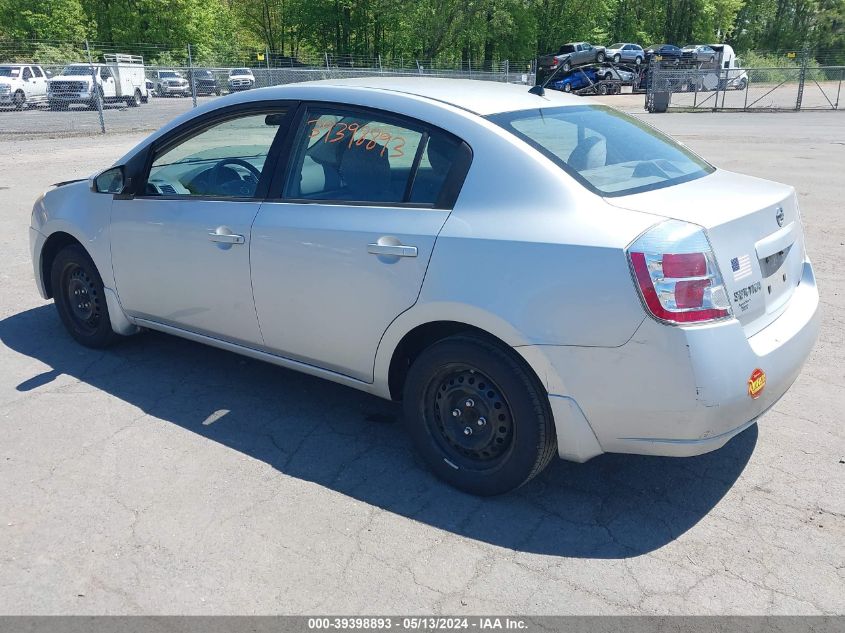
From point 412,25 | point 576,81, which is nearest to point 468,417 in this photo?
point 576,81

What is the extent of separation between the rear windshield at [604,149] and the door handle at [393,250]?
70 centimetres

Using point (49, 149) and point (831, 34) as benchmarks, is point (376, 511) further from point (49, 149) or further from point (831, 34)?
point (831, 34)

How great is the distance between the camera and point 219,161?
4.50m

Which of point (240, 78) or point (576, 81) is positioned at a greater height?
point (240, 78)

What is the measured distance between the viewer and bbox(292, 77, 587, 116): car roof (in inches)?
139

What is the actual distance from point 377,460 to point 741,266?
190cm

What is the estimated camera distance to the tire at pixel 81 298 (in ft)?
16.1

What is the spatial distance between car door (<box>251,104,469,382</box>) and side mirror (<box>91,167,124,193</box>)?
1.27 m

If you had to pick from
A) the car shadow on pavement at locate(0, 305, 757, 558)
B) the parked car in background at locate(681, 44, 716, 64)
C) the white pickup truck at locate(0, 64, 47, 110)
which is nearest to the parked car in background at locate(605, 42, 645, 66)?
→ the parked car in background at locate(681, 44, 716, 64)

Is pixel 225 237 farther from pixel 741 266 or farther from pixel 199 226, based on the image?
pixel 741 266

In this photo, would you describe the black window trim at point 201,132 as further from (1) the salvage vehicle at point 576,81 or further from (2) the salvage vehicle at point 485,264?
(1) the salvage vehicle at point 576,81

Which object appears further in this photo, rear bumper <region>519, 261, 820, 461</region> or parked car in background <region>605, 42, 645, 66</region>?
parked car in background <region>605, 42, 645, 66</region>

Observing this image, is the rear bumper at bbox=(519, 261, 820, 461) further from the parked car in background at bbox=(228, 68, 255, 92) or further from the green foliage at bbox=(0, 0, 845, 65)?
the green foliage at bbox=(0, 0, 845, 65)

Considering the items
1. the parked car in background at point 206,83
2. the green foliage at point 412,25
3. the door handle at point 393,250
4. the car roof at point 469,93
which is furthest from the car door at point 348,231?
the green foliage at point 412,25
